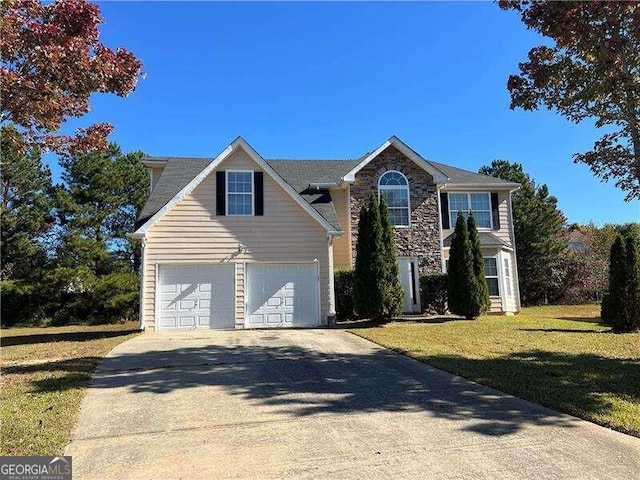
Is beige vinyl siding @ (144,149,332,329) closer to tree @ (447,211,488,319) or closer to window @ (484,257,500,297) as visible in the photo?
tree @ (447,211,488,319)

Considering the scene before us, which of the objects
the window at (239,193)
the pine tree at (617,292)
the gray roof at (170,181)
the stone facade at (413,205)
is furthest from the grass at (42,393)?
the pine tree at (617,292)

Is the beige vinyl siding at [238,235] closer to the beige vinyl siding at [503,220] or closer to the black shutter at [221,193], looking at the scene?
the black shutter at [221,193]

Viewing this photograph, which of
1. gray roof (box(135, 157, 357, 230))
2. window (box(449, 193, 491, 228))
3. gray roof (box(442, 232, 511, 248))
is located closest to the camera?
→ gray roof (box(135, 157, 357, 230))

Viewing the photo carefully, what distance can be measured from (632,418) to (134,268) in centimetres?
2980

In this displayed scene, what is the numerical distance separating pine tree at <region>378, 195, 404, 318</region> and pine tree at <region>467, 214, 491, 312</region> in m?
2.66

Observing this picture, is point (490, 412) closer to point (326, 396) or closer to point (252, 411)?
point (326, 396)

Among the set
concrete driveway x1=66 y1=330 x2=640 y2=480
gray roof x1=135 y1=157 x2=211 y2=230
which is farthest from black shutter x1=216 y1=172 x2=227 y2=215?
concrete driveway x1=66 y1=330 x2=640 y2=480

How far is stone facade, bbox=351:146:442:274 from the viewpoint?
711 inches

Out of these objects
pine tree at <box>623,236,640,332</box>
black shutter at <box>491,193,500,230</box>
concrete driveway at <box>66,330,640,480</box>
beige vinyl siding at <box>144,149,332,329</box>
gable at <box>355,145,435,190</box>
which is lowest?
concrete driveway at <box>66,330,640,480</box>

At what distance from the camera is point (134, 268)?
1205 inches

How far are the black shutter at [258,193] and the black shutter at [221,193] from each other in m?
0.94

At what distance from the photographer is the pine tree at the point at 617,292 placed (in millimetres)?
12641

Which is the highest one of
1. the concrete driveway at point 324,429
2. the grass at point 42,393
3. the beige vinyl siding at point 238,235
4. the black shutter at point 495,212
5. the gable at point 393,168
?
the gable at point 393,168

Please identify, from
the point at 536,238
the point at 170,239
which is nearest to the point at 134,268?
the point at 170,239
